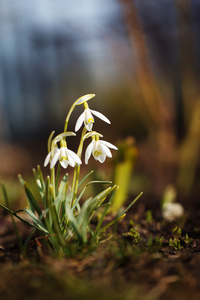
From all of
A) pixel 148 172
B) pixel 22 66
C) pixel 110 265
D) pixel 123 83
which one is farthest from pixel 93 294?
pixel 22 66

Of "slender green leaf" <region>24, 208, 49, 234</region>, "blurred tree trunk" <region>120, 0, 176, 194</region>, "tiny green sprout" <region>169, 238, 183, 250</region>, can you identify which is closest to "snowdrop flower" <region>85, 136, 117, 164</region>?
"slender green leaf" <region>24, 208, 49, 234</region>

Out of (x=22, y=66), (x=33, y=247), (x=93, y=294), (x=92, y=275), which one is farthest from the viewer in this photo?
(x=22, y=66)

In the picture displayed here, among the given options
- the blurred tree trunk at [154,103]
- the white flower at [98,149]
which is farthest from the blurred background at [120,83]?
the white flower at [98,149]

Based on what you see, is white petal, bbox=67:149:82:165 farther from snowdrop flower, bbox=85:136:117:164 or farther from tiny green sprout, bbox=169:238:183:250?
tiny green sprout, bbox=169:238:183:250

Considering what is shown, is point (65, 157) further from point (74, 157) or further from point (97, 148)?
point (97, 148)

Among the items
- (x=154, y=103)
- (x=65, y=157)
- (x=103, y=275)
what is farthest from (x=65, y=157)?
(x=154, y=103)

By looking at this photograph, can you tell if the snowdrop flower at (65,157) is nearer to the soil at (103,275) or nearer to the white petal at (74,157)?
the white petal at (74,157)

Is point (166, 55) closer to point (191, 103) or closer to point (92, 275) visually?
point (191, 103)

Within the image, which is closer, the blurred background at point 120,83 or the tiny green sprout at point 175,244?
the tiny green sprout at point 175,244
